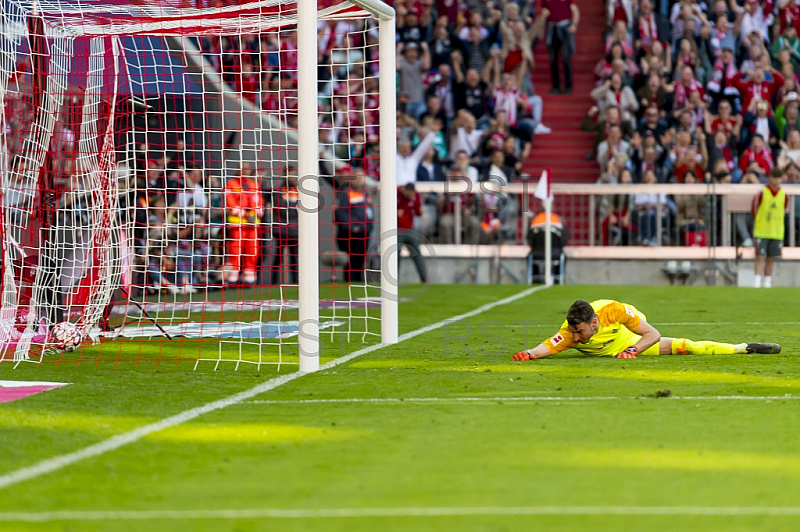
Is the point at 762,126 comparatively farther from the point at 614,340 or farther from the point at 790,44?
the point at 614,340

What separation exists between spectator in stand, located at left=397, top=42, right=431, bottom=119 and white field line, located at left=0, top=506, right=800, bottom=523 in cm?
1972

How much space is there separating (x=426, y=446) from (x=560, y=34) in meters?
20.1

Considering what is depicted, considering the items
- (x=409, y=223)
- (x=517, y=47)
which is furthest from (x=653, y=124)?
(x=409, y=223)

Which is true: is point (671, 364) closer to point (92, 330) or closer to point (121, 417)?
point (121, 417)

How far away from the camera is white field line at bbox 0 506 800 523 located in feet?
13.2

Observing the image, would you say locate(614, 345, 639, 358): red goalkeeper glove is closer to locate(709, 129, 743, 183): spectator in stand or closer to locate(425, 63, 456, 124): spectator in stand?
locate(709, 129, 743, 183): spectator in stand

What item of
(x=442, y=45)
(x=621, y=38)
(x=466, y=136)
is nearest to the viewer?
(x=466, y=136)

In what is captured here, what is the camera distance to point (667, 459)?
4.92 meters

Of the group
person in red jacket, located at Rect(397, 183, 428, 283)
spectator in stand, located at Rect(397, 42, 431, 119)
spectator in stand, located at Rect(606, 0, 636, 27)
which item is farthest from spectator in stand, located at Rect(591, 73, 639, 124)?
person in red jacket, located at Rect(397, 183, 428, 283)

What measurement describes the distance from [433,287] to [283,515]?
570 inches

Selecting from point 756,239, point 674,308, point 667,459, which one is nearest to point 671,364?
point 667,459

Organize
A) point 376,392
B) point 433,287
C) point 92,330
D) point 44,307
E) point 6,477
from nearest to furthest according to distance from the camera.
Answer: point 6,477 → point 376,392 → point 44,307 → point 92,330 → point 433,287

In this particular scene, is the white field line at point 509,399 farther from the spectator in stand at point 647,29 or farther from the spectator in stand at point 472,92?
the spectator in stand at point 647,29

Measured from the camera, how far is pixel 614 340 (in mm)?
8797
